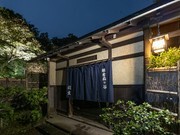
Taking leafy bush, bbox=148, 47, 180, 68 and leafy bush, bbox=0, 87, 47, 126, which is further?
leafy bush, bbox=0, 87, 47, 126

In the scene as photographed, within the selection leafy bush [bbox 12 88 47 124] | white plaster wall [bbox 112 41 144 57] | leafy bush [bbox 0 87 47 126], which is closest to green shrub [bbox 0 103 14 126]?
leafy bush [bbox 0 87 47 126]

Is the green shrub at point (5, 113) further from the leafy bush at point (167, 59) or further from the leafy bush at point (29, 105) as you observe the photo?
the leafy bush at point (167, 59)

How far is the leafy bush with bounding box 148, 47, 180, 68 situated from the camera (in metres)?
6.08

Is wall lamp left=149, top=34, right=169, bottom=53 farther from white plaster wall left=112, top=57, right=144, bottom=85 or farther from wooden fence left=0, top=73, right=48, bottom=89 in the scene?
wooden fence left=0, top=73, right=48, bottom=89

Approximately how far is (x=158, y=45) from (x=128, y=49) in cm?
213

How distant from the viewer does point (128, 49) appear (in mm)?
8859

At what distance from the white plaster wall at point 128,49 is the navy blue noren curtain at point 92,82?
0.53 meters

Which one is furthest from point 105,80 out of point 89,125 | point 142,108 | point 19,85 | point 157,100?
point 19,85

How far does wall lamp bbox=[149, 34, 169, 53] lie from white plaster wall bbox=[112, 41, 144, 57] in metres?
1.07

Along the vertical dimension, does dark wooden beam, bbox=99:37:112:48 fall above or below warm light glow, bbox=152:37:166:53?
above

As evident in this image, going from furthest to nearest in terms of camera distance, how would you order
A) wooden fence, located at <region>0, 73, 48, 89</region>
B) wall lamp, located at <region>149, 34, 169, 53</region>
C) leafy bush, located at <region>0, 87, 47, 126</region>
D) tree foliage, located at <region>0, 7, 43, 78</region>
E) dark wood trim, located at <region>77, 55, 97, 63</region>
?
wooden fence, located at <region>0, 73, 48, 89</region>
tree foliage, located at <region>0, 7, 43, 78</region>
leafy bush, located at <region>0, 87, 47, 126</region>
dark wood trim, located at <region>77, 55, 97, 63</region>
wall lamp, located at <region>149, 34, 169, 53</region>

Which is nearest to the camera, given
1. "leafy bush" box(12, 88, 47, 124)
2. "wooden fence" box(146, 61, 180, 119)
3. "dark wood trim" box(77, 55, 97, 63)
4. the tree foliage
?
"wooden fence" box(146, 61, 180, 119)

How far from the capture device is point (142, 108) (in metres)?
5.74

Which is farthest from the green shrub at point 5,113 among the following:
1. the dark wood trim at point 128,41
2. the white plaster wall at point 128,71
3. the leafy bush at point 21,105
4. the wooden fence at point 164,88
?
the wooden fence at point 164,88
